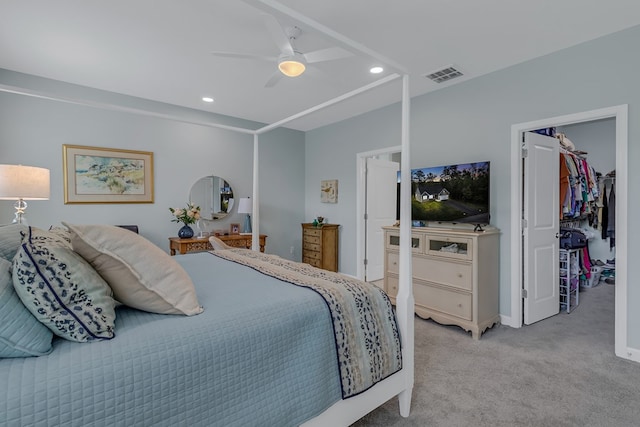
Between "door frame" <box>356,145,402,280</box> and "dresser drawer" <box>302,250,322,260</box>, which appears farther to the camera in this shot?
"dresser drawer" <box>302,250,322,260</box>

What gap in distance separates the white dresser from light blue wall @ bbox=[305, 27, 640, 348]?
0.77 ft

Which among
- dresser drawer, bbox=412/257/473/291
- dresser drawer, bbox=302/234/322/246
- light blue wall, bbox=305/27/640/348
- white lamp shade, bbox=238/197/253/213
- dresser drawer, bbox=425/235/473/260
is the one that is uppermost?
light blue wall, bbox=305/27/640/348

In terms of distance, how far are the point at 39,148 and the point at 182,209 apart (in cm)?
162

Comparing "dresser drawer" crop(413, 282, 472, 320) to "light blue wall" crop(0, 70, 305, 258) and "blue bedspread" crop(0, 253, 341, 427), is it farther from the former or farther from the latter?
"light blue wall" crop(0, 70, 305, 258)

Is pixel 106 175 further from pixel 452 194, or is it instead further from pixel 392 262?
pixel 452 194

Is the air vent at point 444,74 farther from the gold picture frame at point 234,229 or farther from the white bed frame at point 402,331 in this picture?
the gold picture frame at point 234,229

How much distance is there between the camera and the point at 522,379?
2.16 meters

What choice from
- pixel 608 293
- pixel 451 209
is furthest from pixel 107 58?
pixel 608 293

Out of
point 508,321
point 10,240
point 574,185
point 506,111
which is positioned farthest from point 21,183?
point 574,185

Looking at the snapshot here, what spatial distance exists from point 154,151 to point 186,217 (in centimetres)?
98

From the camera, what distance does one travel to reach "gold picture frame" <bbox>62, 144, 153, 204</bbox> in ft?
11.9

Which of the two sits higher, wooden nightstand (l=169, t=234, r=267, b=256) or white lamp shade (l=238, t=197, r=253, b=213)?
white lamp shade (l=238, t=197, r=253, b=213)

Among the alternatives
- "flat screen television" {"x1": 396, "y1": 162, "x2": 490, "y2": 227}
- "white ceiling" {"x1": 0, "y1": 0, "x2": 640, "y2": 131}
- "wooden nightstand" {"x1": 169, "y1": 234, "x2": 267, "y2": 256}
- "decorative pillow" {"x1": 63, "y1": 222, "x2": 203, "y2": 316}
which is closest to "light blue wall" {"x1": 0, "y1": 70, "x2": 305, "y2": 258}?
"wooden nightstand" {"x1": 169, "y1": 234, "x2": 267, "y2": 256}

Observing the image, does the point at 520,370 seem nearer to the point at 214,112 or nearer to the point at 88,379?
the point at 88,379
